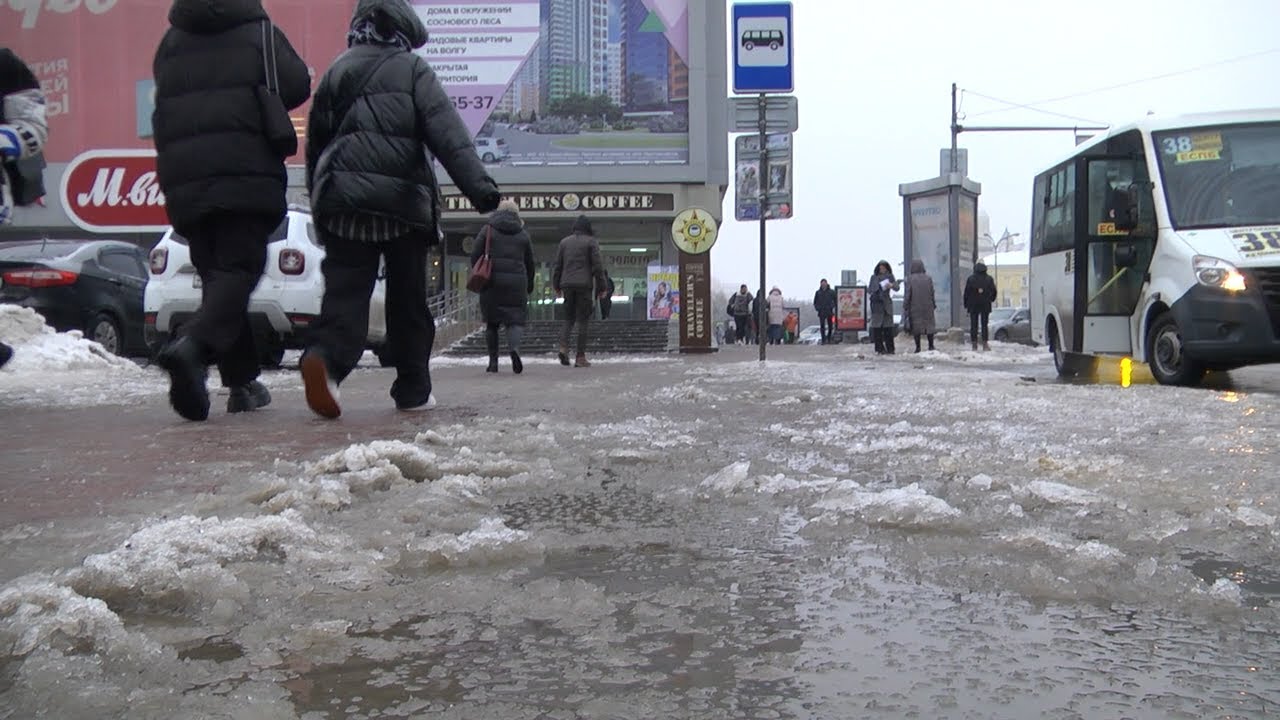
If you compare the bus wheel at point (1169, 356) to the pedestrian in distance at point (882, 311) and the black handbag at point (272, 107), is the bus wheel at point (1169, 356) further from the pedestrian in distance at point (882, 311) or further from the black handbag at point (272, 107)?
the pedestrian in distance at point (882, 311)

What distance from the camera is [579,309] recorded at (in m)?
12.3

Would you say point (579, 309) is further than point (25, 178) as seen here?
Yes

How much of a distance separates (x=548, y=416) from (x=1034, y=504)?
2.84 meters

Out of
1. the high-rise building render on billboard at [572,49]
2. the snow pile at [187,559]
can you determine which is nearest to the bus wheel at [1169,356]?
the snow pile at [187,559]

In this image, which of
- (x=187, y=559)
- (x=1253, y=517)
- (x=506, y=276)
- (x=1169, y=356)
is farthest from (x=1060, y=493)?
(x=506, y=276)

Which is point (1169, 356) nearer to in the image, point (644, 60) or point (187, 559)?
point (187, 559)

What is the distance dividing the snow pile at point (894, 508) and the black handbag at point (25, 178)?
14.5ft

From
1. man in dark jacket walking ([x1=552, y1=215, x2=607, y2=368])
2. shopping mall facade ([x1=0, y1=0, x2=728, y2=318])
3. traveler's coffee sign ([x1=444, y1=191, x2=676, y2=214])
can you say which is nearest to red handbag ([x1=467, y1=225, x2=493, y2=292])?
man in dark jacket walking ([x1=552, y1=215, x2=607, y2=368])

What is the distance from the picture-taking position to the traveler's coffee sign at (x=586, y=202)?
1184 inches

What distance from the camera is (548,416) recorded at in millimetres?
5438

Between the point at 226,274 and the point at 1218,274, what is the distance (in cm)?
672

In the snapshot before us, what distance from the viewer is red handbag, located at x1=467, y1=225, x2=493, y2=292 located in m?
9.88

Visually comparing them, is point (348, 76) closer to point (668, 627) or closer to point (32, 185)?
point (32, 185)

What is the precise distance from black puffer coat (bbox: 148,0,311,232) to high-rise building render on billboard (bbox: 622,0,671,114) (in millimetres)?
25166
